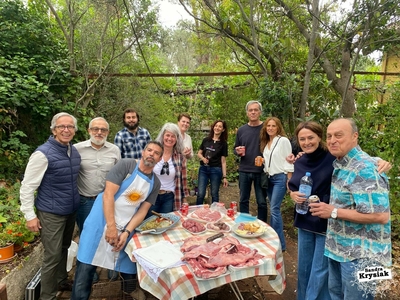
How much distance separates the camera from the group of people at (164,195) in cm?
170

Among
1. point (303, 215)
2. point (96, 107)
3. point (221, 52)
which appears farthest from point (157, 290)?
point (221, 52)

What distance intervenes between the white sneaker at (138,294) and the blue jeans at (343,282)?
159cm

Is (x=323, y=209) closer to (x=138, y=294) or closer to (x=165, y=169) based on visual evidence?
(x=165, y=169)

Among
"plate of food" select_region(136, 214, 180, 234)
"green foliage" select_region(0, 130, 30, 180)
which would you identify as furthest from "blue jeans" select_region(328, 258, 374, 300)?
"green foliage" select_region(0, 130, 30, 180)

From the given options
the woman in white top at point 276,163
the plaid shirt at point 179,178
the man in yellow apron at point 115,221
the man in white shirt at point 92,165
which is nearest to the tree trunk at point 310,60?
A: the woman in white top at point 276,163

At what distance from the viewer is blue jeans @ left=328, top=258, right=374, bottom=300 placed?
1693 millimetres

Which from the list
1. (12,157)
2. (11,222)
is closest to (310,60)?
(11,222)

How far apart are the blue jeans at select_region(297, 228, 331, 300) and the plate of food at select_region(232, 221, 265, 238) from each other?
1.15 feet

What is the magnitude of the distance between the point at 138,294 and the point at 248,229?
122cm

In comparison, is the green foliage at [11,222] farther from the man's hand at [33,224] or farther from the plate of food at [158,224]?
the plate of food at [158,224]

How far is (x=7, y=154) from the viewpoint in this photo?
414 centimetres

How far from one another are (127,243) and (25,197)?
987 millimetres

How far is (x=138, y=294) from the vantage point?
8.06ft

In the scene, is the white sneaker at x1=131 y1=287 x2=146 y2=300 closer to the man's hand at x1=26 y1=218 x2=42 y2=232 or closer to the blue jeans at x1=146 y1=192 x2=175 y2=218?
the blue jeans at x1=146 y1=192 x2=175 y2=218
